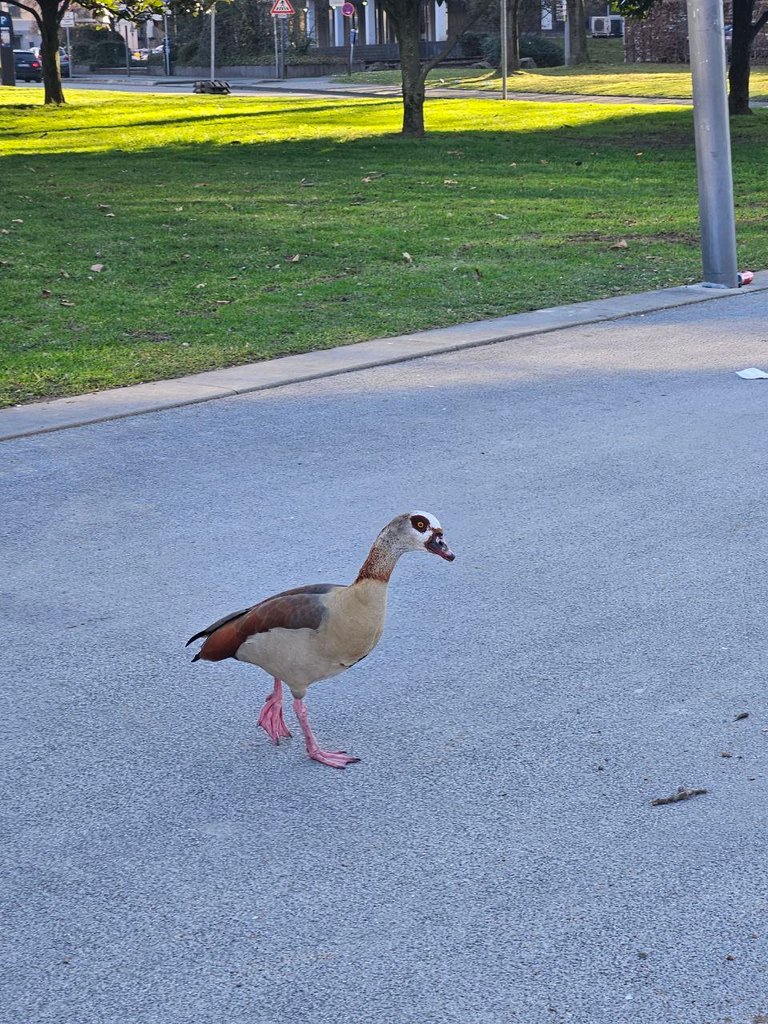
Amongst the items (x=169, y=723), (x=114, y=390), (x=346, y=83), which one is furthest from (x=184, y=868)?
(x=346, y=83)

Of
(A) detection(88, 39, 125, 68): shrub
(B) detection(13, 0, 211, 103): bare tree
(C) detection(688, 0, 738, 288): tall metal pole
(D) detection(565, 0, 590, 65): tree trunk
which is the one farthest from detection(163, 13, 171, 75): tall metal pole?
(C) detection(688, 0, 738, 288): tall metal pole

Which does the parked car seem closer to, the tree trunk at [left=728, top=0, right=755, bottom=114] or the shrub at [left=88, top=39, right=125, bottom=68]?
the shrub at [left=88, top=39, right=125, bottom=68]

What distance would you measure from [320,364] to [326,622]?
5.97 meters

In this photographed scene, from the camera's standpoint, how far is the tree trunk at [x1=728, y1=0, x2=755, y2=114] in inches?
1206

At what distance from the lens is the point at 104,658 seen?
212 inches

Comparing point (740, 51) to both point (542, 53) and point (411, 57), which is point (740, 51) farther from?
point (542, 53)

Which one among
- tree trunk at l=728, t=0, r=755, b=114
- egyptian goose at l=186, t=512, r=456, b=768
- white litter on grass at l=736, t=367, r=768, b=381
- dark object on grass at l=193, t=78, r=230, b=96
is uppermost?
dark object on grass at l=193, t=78, r=230, b=96

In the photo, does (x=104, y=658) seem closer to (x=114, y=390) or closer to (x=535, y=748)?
(x=535, y=748)

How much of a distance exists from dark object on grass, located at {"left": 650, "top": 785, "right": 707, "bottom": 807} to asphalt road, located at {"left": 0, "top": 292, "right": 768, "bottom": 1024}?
24mm

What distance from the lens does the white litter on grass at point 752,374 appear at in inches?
380

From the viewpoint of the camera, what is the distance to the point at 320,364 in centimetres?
1008

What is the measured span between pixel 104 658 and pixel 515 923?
2270mm

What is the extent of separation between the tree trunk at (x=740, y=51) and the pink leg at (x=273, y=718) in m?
28.3

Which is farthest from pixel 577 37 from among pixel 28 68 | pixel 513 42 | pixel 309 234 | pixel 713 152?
pixel 713 152
